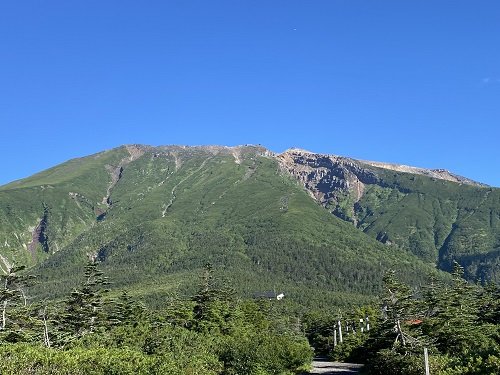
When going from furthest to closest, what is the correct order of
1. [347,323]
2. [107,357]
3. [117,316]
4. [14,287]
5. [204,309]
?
[347,323], [204,309], [117,316], [14,287], [107,357]

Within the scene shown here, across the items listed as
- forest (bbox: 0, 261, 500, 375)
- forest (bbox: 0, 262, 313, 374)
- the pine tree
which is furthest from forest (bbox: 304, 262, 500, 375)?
the pine tree

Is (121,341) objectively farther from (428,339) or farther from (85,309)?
(428,339)

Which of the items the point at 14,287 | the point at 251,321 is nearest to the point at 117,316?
the point at 14,287

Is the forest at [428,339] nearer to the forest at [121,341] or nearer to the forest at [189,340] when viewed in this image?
the forest at [189,340]

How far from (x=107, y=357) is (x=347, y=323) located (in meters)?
70.8

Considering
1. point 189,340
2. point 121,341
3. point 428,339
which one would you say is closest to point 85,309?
point 121,341

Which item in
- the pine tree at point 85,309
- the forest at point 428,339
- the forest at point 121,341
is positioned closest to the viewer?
the forest at point 121,341

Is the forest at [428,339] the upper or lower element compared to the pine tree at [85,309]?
lower

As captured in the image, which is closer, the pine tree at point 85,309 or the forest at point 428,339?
the forest at point 428,339

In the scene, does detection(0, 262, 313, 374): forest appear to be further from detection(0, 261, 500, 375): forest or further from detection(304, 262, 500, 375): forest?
detection(304, 262, 500, 375): forest

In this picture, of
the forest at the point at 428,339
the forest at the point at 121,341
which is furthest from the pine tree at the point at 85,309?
the forest at the point at 428,339

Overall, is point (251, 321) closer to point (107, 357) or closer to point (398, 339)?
point (398, 339)

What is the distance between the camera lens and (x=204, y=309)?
47.0 meters

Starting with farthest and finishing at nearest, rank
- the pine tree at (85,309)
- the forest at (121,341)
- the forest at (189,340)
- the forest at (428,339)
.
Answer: the pine tree at (85,309) → the forest at (428,339) → the forest at (189,340) → the forest at (121,341)
